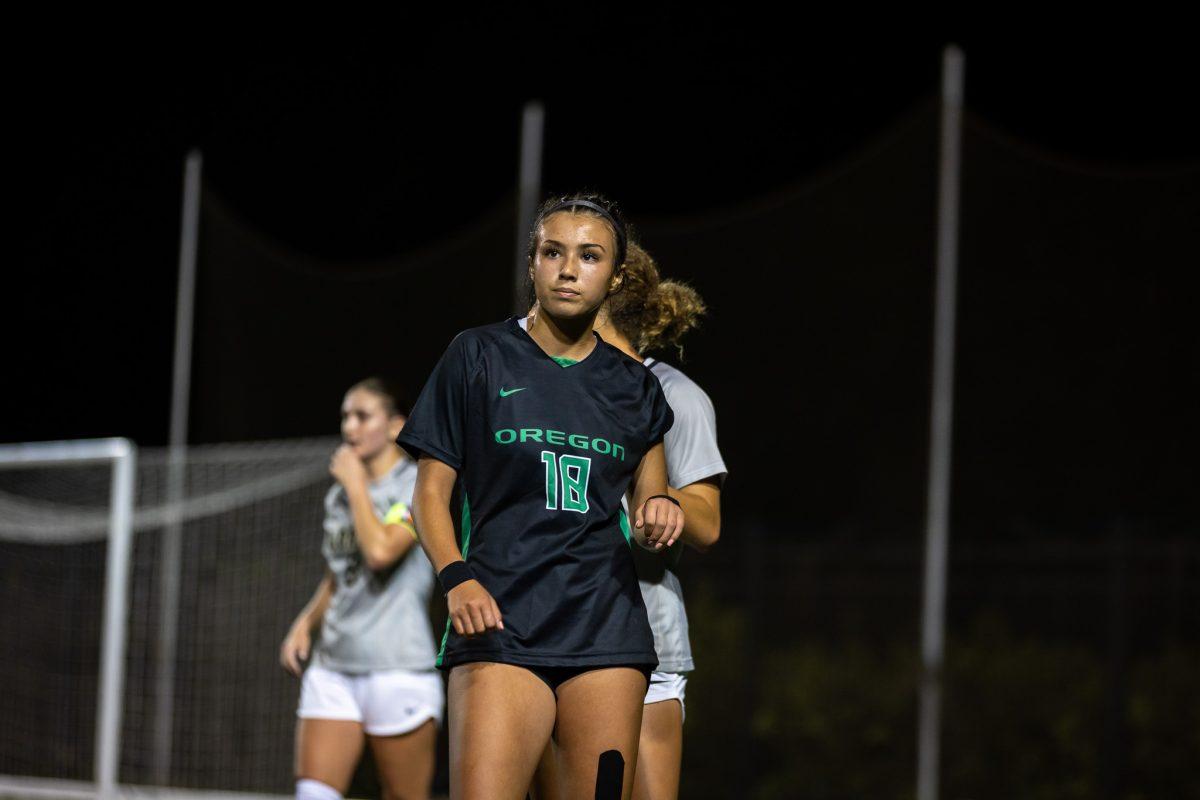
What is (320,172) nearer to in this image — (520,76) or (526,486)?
(520,76)

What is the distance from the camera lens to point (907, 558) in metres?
7.24

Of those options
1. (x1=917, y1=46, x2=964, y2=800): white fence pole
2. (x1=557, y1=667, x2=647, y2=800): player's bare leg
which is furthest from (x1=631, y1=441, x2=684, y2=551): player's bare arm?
(x1=917, y1=46, x2=964, y2=800): white fence pole

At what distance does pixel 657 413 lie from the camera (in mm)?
3072

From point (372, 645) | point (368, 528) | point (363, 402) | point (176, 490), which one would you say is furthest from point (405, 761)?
point (176, 490)

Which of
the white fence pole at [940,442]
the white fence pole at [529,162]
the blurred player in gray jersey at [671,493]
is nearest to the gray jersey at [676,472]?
the blurred player in gray jersey at [671,493]

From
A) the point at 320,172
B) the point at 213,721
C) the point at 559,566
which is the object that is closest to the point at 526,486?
the point at 559,566

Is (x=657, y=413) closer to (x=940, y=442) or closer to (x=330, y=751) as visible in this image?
(x=330, y=751)

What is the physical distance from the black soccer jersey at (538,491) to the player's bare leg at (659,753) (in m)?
0.47

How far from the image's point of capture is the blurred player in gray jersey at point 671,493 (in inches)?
130

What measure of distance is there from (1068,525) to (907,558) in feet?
2.35

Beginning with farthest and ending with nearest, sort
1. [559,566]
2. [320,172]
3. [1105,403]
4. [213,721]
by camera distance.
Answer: [320,172], [213,721], [1105,403], [559,566]

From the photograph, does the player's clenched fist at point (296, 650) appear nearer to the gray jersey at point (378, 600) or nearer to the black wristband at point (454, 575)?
the gray jersey at point (378, 600)

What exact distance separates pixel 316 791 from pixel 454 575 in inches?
85.6

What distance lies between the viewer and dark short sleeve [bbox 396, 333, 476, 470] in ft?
9.55
